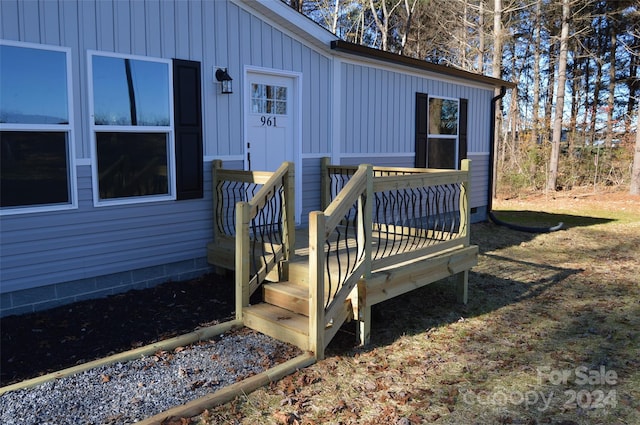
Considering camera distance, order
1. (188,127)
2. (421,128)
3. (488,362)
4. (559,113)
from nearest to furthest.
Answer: (488,362) < (188,127) < (421,128) < (559,113)

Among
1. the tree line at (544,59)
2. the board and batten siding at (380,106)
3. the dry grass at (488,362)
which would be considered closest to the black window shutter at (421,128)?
the board and batten siding at (380,106)

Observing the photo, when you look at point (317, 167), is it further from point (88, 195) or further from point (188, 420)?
point (188, 420)

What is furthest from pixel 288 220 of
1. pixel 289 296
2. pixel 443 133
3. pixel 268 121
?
pixel 443 133

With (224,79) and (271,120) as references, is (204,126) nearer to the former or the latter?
(224,79)

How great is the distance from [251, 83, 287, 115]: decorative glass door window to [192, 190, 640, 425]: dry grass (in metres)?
2.69

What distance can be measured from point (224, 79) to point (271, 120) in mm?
895

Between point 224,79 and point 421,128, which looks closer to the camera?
point 224,79

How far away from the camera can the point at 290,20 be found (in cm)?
586

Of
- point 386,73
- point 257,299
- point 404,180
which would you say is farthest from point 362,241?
point 386,73

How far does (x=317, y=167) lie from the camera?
6699 mm

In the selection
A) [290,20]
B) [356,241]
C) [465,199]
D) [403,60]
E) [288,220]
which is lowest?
[356,241]

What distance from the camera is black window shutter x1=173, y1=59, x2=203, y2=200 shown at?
517 centimetres

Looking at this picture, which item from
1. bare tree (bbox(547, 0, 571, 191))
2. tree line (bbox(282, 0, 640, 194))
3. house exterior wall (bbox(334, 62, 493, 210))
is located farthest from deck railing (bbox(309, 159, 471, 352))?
bare tree (bbox(547, 0, 571, 191))

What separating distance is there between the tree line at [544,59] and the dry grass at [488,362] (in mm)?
11072
